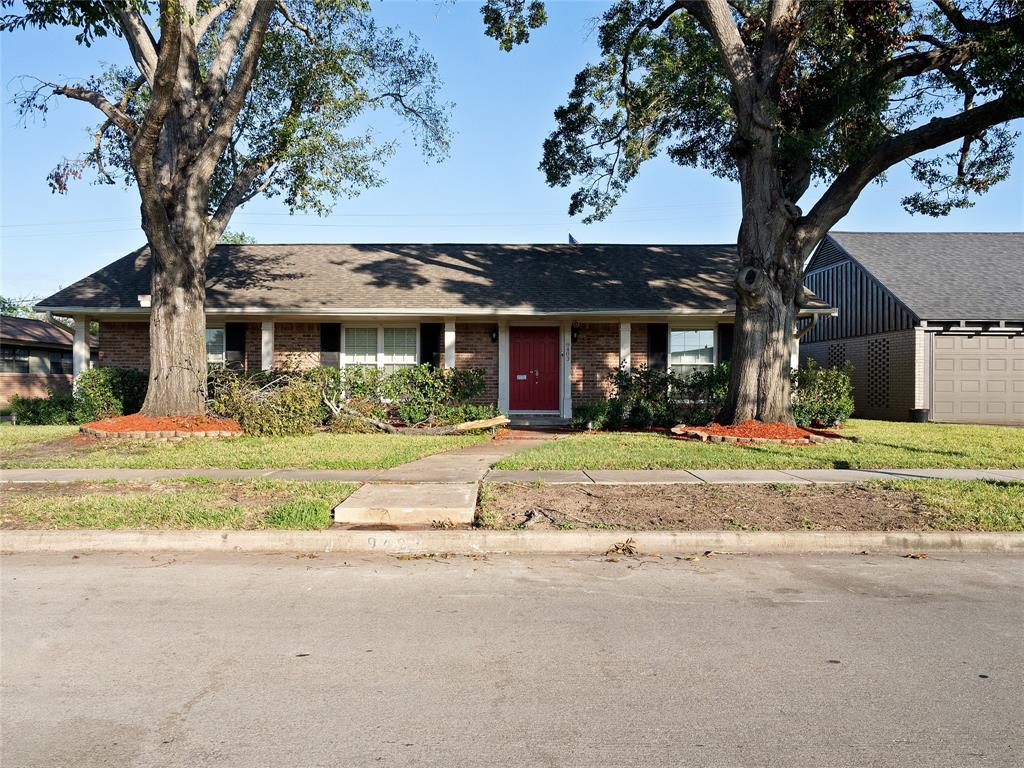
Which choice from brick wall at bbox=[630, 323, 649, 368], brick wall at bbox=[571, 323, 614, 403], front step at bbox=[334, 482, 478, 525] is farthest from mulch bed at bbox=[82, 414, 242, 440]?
brick wall at bbox=[630, 323, 649, 368]

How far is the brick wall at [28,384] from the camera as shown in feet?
82.3

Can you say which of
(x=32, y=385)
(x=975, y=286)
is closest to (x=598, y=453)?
(x=975, y=286)

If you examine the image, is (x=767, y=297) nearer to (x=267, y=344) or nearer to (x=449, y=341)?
(x=449, y=341)

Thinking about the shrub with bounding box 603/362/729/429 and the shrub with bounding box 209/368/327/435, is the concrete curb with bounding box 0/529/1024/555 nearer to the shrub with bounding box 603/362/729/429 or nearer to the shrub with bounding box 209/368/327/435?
the shrub with bounding box 209/368/327/435

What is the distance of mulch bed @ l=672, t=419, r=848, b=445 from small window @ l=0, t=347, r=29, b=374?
81.8 feet

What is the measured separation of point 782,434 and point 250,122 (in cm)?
1443

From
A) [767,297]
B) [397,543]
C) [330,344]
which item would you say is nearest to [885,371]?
[767,297]

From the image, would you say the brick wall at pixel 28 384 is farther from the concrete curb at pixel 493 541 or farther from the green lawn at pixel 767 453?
the concrete curb at pixel 493 541

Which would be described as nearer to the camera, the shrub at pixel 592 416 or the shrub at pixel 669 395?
the shrub at pixel 592 416

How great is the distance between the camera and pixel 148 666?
3.72 metres

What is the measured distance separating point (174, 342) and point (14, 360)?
1749 cm

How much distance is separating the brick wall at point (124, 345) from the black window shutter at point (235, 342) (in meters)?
1.93

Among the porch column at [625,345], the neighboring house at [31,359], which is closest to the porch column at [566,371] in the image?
the porch column at [625,345]

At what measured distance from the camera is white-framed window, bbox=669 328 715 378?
55.9 feet
